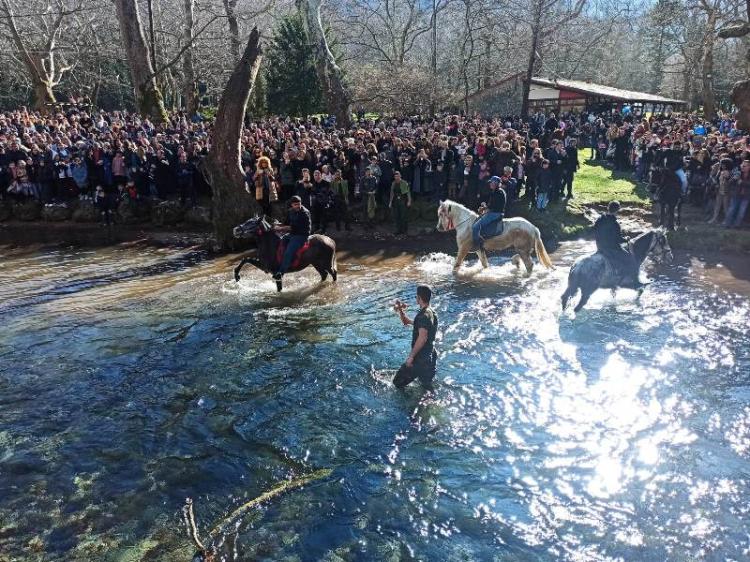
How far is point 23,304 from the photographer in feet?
42.2

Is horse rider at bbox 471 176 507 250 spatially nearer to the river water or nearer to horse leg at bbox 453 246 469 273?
horse leg at bbox 453 246 469 273

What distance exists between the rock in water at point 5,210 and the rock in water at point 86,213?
8.21 ft

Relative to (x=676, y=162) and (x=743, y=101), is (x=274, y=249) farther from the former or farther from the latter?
(x=743, y=101)

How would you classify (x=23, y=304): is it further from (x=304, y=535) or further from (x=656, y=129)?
(x=656, y=129)

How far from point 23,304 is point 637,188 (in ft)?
58.1

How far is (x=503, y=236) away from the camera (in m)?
14.2

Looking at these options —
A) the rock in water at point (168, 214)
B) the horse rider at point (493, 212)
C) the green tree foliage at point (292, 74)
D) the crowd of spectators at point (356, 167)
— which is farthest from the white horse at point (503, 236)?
the green tree foliage at point (292, 74)

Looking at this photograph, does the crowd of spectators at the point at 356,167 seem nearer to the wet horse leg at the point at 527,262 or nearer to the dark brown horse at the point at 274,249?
the wet horse leg at the point at 527,262

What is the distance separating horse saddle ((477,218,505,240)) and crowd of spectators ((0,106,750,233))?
2.75 meters

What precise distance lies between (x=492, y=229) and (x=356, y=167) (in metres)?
→ 5.82

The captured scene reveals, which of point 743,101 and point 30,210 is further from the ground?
point 743,101

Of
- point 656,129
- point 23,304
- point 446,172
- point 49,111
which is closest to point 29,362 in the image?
point 23,304

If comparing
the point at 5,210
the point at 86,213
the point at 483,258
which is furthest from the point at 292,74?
the point at 483,258

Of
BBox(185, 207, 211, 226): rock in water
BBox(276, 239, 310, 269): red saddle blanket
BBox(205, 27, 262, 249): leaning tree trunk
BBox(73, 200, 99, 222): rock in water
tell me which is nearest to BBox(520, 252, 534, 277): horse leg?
BBox(276, 239, 310, 269): red saddle blanket
